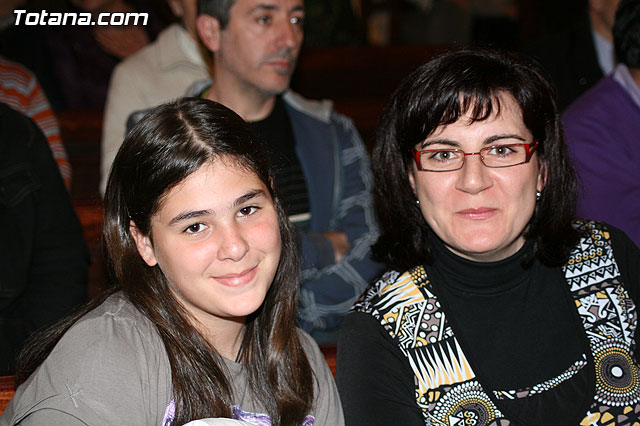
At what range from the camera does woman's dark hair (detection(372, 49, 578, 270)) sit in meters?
1.74

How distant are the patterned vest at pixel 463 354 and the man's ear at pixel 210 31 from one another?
50.8 inches

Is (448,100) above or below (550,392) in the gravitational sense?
above

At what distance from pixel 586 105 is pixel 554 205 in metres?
0.85

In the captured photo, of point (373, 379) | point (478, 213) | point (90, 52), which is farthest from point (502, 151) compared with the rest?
point (90, 52)

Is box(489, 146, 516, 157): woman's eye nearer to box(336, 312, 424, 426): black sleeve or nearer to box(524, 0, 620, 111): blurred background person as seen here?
box(336, 312, 424, 426): black sleeve

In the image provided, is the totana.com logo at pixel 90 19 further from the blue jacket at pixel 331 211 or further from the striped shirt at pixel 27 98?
the blue jacket at pixel 331 211

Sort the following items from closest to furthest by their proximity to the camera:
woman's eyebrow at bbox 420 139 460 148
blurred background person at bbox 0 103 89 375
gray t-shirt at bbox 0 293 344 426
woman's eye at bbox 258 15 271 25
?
gray t-shirt at bbox 0 293 344 426 < woman's eyebrow at bbox 420 139 460 148 < blurred background person at bbox 0 103 89 375 < woman's eye at bbox 258 15 271 25

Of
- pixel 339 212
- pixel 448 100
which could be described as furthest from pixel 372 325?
pixel 339 212

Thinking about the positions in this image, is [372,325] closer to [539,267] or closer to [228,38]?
[539,267]

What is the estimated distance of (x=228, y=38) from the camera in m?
2.71

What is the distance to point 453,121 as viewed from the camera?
1.72 metres

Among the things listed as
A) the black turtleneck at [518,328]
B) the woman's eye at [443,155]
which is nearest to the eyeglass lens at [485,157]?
the woman's eye at [443,155]

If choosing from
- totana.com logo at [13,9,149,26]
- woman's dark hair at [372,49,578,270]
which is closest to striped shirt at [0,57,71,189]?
totana.com logo at [13,9,149,26]

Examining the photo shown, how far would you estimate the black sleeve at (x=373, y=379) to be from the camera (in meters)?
1.62
